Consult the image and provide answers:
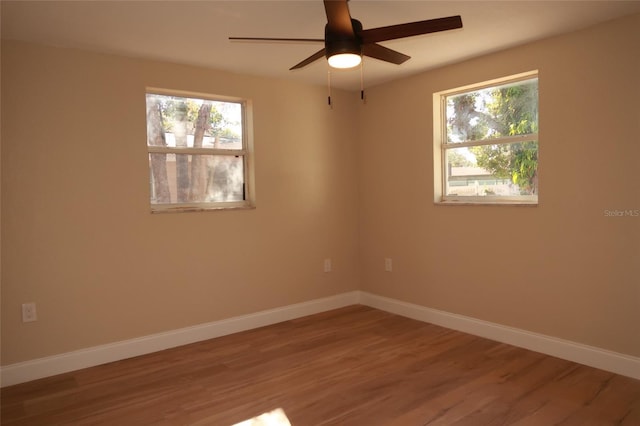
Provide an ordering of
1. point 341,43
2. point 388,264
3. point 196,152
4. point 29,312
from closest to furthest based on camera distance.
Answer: point 341,43 → point 29,312 → point 196,152 → point 388,264

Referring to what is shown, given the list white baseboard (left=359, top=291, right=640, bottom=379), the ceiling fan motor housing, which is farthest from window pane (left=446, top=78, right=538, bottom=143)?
the ceiling fan motor housing

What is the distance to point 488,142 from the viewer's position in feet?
11.7

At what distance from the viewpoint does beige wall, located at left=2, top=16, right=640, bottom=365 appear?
2.85 metres

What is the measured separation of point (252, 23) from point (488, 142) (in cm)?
211

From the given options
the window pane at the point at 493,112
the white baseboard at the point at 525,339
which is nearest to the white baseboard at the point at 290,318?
the white baseboard at the point at 525,339

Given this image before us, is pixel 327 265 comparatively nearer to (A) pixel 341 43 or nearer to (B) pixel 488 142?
(B) pixel 488 142

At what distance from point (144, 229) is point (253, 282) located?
1100 mm

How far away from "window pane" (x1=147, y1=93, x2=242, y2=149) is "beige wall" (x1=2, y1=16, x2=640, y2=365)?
16cm

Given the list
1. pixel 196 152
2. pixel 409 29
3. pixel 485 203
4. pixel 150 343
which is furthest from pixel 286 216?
pixel 409 29

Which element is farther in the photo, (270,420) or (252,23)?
(252,23)

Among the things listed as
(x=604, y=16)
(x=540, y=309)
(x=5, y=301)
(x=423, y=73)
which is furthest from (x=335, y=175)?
(x=5, y=301)

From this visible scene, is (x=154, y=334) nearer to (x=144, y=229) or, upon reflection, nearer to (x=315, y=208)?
(x=144, y=229)

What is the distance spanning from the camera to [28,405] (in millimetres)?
2594

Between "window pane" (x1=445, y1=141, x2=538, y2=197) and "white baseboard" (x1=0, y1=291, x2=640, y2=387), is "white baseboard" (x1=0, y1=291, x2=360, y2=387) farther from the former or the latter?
"window pane" (x1=445, y1=141, x2=538, y2=197)
